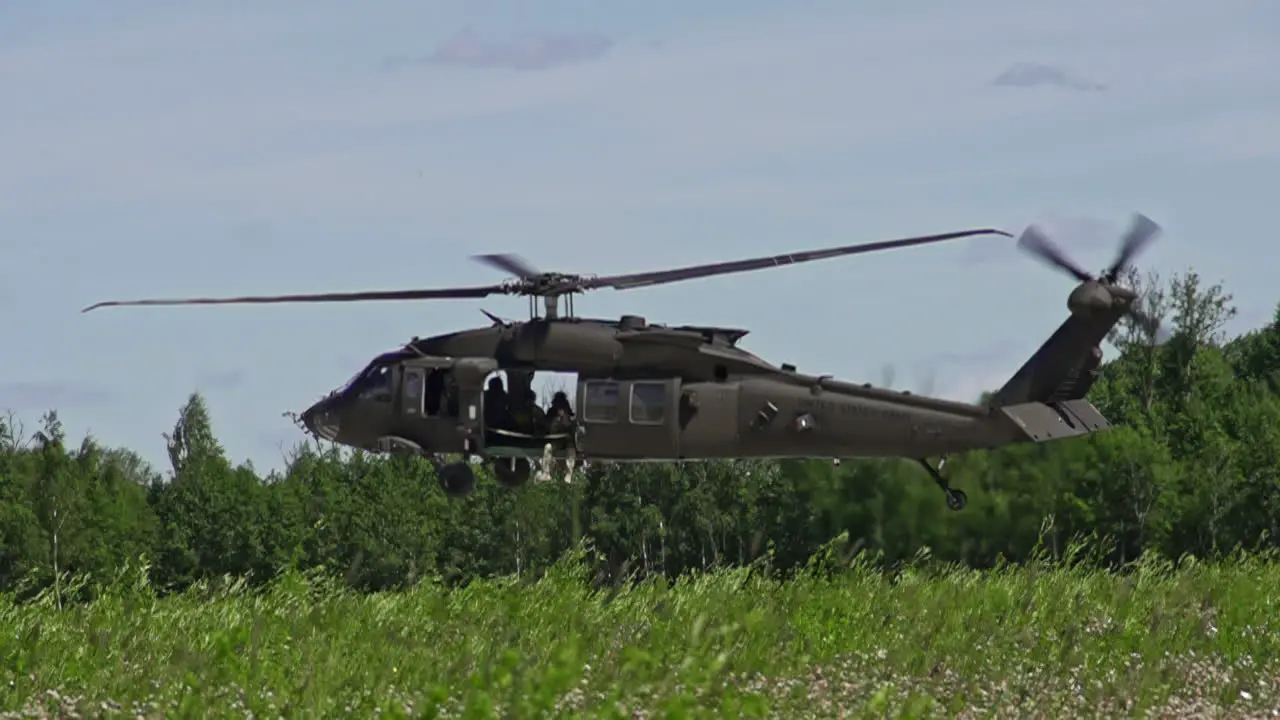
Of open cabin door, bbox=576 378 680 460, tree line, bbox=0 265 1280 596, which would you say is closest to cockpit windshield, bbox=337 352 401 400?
open cabin door, bbox=576 378 680 460

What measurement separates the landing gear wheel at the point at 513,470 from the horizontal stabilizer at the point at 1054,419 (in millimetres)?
7149

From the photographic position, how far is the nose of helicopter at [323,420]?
3019cm

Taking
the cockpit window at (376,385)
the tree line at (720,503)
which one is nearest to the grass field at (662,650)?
the cockpit window at (376,385)

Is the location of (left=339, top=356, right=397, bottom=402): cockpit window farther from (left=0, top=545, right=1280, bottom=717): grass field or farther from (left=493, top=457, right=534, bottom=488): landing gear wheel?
(left=0, top=545, right=1280, bottom=717): grass field

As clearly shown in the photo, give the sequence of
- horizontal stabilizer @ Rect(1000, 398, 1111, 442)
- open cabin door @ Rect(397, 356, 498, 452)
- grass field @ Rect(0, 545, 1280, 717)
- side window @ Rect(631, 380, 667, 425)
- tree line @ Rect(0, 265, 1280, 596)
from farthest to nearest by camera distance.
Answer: tree line @ Rect(0, 265, 1280, 596) < open cabin door @ Rect(397, 356, 498, 452) < side window @ Rect(631, 380, 667, 425) < horizontal stabilizer @ Rect(1000, 398, 1111, 442) < grass field @ Rect(0, 545, 1280, 717)

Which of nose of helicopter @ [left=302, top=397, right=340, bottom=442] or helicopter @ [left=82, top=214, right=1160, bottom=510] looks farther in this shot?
nose of helicopter @ [left=302, top=397, right=340, bottom=442]

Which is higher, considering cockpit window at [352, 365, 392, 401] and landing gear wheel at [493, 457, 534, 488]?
cockpit window at [352, 365, 392, 401]

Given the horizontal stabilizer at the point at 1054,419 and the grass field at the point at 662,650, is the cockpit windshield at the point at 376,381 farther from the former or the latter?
the horizontal stabilizer at the point at 1054,419

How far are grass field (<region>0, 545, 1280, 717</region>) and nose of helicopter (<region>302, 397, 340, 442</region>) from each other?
3.85m

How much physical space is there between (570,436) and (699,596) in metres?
3.24

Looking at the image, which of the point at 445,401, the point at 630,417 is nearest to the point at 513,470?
the point at 445,401

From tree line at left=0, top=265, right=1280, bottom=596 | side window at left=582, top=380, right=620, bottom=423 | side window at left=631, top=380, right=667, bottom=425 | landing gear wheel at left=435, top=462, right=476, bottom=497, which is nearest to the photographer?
side window at left=631, top=380, right=667, bottom=425

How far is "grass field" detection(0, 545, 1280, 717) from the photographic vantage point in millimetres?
17547

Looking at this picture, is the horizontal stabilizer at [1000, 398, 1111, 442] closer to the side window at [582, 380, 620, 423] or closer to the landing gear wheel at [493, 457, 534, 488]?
the side window at [582, 380, 620, 423]
